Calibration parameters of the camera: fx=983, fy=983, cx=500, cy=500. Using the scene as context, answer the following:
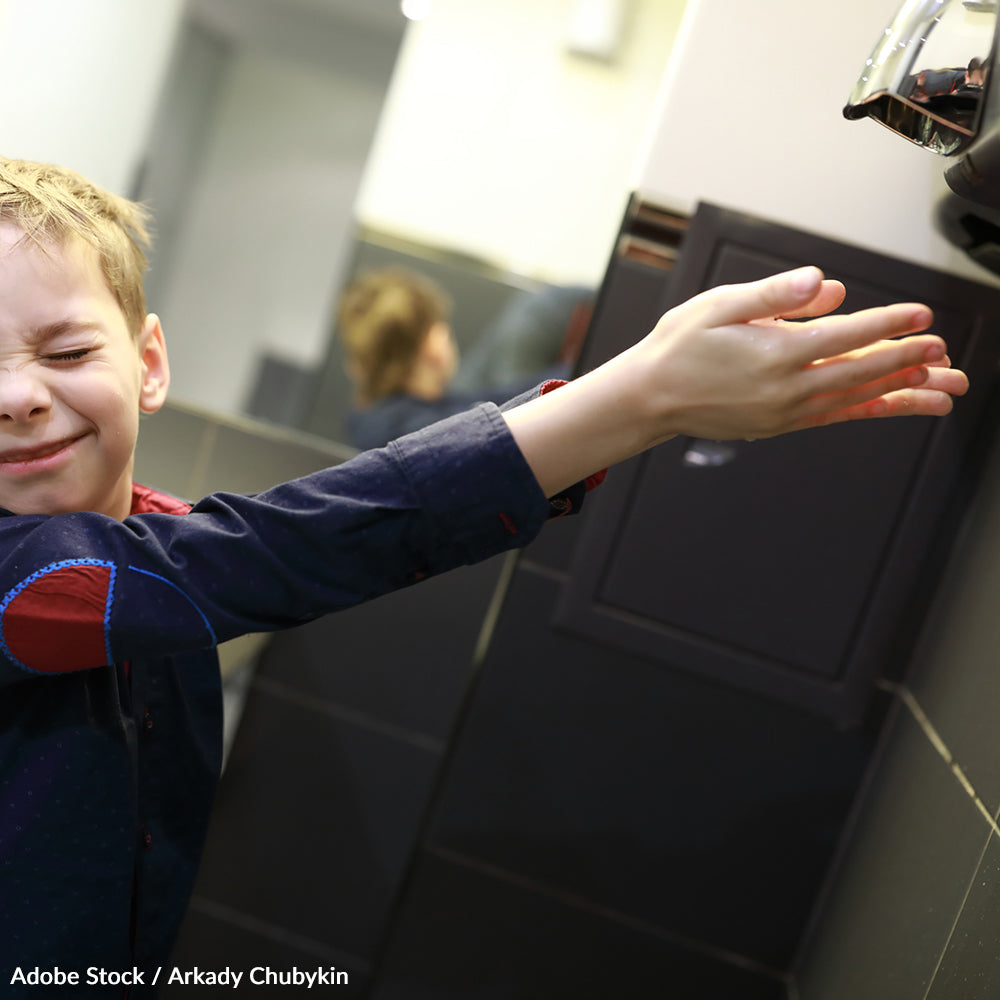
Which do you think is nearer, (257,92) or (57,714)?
(57,714)

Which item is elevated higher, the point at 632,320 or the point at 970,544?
the point at 632,320

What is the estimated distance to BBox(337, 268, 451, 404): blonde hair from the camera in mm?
1479

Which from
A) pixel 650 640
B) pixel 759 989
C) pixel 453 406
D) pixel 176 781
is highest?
pixel 453 406

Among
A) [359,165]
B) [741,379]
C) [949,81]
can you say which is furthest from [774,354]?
[359,165]

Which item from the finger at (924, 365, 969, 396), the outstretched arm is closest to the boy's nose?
the outstretched arm

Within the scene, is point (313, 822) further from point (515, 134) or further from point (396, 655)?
point (515, 134)

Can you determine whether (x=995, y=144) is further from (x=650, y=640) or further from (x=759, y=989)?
(x=759, y=989)

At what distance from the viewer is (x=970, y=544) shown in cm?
105

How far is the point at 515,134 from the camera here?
1.45m

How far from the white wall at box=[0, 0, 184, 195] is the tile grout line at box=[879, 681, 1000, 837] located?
130 centimetres

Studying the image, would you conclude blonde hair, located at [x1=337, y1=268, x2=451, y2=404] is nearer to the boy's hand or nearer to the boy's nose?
the boy's nose

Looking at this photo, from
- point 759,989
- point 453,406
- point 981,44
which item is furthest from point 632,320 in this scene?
point 759,989

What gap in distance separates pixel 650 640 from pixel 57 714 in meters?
0.67

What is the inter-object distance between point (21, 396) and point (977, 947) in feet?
2.41
